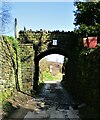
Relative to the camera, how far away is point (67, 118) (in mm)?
15219

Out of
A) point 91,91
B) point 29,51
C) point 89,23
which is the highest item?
point 89,23

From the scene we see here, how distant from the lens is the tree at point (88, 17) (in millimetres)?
23734

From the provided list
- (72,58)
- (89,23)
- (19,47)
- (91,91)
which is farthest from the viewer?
(72,58)

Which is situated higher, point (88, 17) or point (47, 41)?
A: point (88, 17)

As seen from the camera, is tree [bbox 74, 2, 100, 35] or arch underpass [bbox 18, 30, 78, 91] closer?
tree [bbox 74, 2, 100, 35]

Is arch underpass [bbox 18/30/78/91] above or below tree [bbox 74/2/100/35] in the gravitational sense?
below

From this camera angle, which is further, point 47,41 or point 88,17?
point 47,41

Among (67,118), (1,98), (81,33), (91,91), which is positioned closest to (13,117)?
(1,98)

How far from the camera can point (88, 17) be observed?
81.3 ft

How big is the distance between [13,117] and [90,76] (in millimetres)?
4454

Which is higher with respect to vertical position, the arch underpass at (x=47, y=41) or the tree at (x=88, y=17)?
the tree at (x=88, y=17)

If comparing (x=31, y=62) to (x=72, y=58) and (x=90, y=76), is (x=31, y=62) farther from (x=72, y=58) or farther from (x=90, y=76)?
(x=90, y=76)

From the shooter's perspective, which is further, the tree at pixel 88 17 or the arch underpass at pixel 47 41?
the arch underpass at pixel 47 41

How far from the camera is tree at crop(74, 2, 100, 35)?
77.9ft
